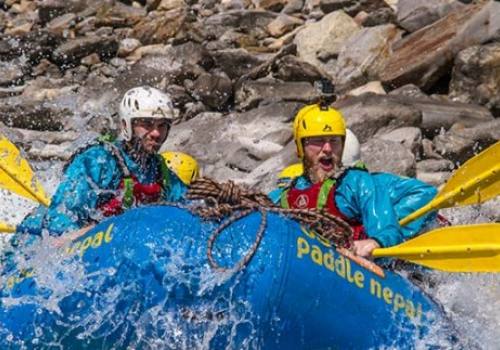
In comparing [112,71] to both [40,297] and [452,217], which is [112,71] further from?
[40,297]

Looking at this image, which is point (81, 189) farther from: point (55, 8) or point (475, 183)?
point (55, 8)

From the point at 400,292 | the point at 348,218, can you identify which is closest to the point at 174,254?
the point at 400,292

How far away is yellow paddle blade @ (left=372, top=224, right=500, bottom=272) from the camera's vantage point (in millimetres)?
4988

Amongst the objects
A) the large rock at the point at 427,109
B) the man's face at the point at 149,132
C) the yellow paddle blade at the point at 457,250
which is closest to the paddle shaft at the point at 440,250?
the yellow paddle blade at the point at 457,250

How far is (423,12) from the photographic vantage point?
618 inches

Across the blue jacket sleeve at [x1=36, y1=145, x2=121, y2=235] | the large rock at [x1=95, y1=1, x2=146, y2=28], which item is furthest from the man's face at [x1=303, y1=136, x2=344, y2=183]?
the large rock at [x1=95, y1=1, x2=146, y2=28]

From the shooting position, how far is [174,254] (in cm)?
430

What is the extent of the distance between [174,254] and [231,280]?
277 millimetres

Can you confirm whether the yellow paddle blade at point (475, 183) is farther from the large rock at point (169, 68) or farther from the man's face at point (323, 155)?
the large rock at point (169, 68)

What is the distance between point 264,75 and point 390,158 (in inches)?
261

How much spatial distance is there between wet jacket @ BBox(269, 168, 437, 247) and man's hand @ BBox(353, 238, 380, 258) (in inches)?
4.7

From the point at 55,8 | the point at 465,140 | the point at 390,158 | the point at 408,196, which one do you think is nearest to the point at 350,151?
the point at 408,196

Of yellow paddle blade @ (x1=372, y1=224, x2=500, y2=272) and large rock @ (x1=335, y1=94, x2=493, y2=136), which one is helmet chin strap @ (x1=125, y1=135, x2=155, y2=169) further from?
large rock @ (x1=335, y1=94, x2=493, y2=136)

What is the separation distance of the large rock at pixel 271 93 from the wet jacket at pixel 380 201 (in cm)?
727
